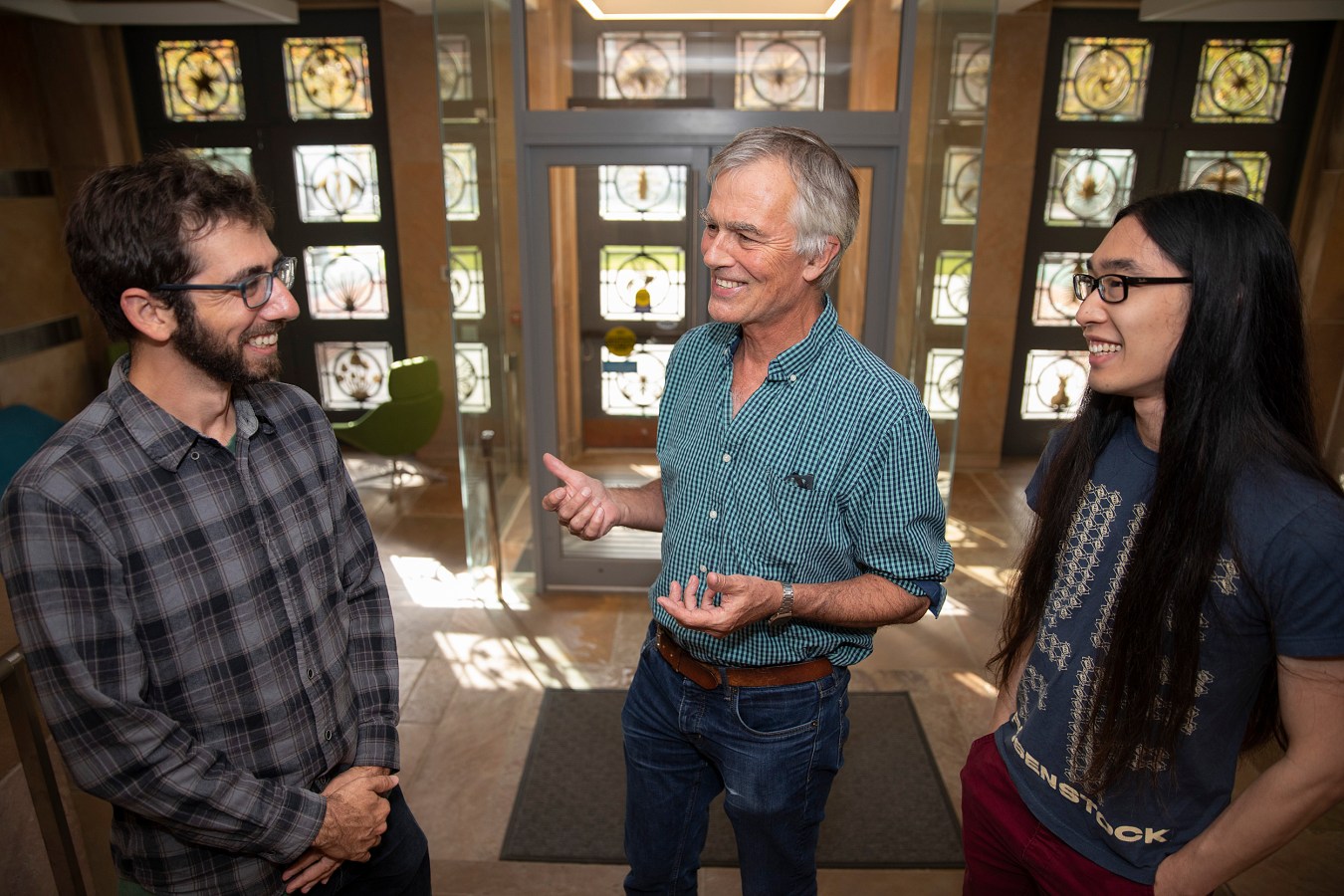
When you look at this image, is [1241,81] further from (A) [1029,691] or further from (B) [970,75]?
(A) [1029,691]

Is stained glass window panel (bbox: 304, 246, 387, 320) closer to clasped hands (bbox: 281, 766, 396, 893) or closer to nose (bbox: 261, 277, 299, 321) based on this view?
nose (bbox: 261, 277, 299, 321)

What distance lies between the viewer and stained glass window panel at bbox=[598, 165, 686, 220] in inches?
158

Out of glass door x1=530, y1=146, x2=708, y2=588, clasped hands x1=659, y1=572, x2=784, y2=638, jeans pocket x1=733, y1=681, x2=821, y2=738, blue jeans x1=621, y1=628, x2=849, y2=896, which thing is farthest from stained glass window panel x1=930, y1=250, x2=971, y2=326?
clasped hands x1=659, y1=572, x2=784, y2=638

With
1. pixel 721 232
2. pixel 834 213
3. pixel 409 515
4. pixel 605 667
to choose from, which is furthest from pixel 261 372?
pixel 409 515

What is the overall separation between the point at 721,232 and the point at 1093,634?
0.98 m

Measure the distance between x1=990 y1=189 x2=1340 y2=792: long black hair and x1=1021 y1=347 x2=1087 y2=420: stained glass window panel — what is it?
564 centimetres

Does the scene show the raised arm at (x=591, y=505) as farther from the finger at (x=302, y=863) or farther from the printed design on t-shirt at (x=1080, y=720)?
the printed design on t-shirt at (x=1080, y=720)

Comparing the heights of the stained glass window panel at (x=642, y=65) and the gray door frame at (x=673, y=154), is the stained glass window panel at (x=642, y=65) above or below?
above

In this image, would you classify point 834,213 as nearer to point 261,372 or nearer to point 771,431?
point 771,431

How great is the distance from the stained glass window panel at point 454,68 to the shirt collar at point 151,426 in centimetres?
293

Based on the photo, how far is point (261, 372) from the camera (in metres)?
1.49

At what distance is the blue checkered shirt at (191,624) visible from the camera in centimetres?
126

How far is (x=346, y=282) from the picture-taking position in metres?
6.73

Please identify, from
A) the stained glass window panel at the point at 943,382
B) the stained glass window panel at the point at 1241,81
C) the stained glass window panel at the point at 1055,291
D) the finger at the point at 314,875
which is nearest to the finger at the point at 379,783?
the finger at the point at 314,875
